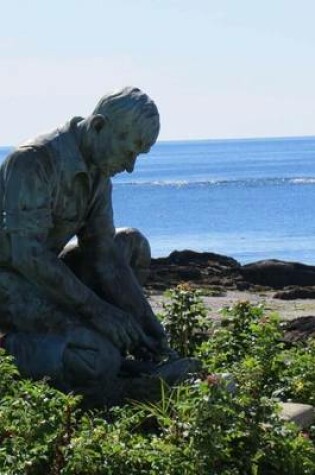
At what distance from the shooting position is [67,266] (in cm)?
898

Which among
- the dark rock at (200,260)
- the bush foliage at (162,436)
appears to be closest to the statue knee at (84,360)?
the bush foliage at (162,436)

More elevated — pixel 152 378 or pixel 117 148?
pixel 117 148

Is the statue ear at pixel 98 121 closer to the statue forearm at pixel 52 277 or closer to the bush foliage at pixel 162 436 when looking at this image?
the statue forearm at pixel 52 277

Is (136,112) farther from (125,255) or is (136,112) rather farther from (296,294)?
(296,294)

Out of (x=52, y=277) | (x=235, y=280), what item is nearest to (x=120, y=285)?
(x=52, y=277)

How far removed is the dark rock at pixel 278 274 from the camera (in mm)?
23297

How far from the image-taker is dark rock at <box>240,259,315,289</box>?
23.3 metres

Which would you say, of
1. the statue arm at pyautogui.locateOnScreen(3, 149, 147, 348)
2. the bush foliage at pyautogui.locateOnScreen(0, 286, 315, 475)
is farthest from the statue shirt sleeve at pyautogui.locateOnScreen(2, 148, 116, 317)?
the bush foliage at pyautogui.locateOnScreen(0, 286, 315, 475)

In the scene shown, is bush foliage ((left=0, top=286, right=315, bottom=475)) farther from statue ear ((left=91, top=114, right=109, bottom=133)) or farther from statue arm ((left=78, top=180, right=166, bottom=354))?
statue ear ((left=91, top=114, right=109, bottom=133))

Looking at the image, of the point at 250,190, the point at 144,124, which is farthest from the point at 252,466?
the point at 250,190

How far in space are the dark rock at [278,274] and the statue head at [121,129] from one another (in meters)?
14.4

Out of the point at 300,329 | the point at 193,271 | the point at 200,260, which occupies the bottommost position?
the point at 200,260

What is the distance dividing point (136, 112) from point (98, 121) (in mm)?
252

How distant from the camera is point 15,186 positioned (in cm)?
859
